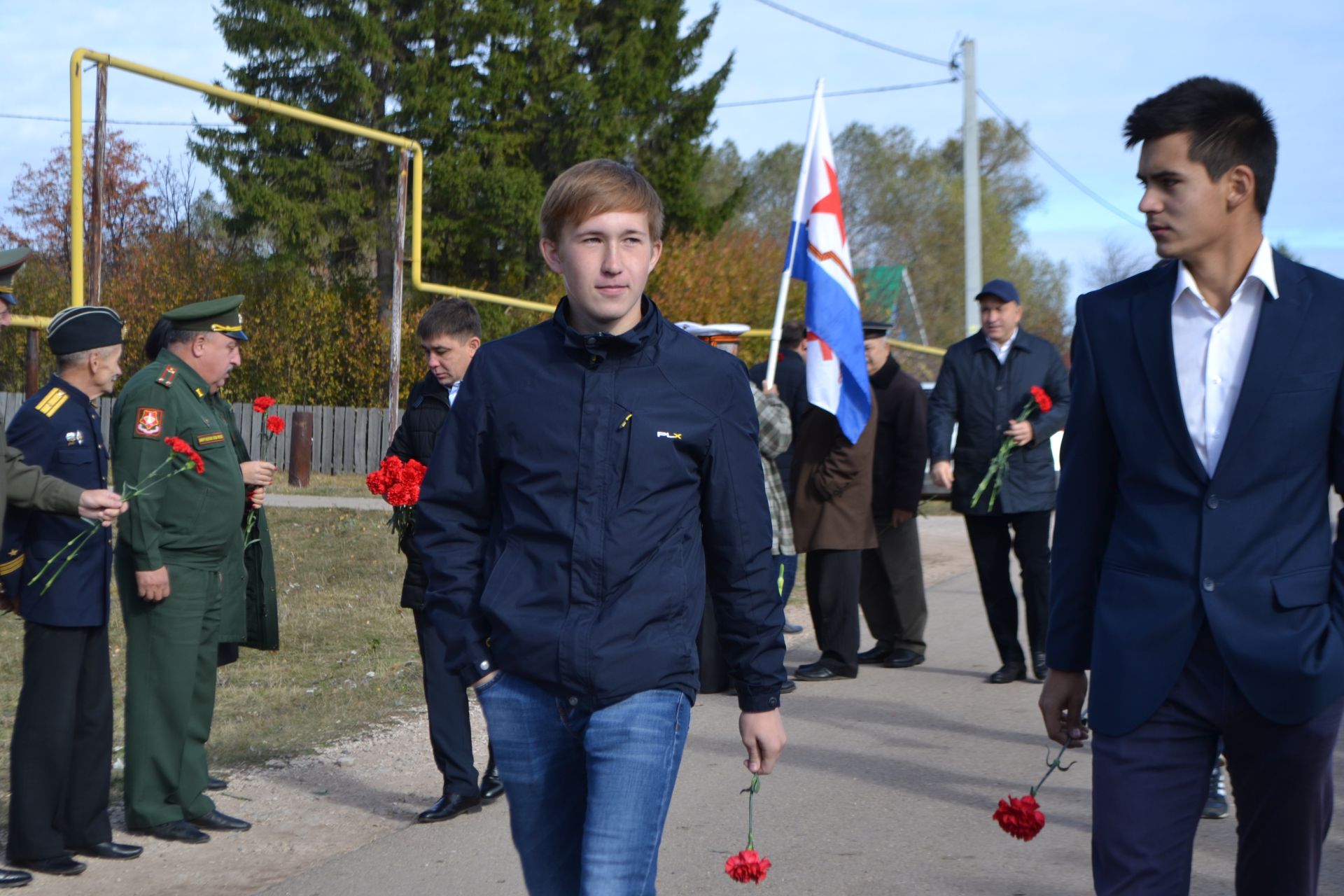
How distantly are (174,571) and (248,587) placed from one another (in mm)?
570

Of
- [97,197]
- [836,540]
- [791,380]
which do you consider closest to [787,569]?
[836,540]

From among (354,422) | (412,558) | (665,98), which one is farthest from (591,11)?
(412,558)

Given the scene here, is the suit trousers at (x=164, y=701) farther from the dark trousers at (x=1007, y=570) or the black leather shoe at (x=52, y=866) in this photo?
the dark trousers at (x=1007, y=570)

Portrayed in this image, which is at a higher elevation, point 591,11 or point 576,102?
point 591,11

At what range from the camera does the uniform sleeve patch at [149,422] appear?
17.5 feet

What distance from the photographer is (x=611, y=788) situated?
9.36ft

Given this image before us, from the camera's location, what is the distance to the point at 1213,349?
9.59 feet

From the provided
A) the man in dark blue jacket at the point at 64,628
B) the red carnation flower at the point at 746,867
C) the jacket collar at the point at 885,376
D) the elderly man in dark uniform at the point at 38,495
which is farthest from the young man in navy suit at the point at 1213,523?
the jacket collar at the point at 885,376

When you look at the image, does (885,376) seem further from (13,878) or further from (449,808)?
(13,878)

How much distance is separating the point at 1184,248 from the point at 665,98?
3716 centimetres

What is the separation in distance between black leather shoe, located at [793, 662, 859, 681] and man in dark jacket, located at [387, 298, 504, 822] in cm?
308

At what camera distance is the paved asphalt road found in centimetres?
487

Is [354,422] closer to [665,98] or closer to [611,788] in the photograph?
[665,98]

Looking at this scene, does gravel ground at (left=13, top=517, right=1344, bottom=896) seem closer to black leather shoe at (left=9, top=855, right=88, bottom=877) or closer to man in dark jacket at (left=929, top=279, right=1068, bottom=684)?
black leather shoe at (left=9, top=855, right=88, bottom=877)
